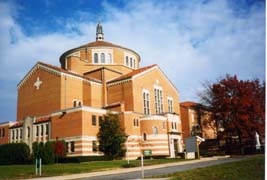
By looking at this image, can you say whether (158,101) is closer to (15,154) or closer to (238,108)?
(238,108)

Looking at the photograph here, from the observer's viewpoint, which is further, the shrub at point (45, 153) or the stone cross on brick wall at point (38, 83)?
the stone cross on brick wall at point (38, 83)

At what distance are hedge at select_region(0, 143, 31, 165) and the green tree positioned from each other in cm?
542

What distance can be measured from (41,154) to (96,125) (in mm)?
5718

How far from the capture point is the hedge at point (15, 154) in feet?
73.3

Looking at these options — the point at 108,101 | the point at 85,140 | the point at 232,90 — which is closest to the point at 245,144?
the point at 232,90

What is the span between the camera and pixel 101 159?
22281 millimetres

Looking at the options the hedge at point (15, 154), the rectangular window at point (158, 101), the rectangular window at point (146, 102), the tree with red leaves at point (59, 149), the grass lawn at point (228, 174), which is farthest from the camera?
the rectangular window at point (158, 101)

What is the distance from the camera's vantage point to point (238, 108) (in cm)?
2784

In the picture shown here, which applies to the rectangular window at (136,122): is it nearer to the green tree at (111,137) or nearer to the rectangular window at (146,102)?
the green tree at (111,137)

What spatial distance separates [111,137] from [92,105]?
534 cm

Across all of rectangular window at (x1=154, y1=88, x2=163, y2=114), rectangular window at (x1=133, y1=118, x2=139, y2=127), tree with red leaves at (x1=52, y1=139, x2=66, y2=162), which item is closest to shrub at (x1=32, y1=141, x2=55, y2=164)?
tree with red leaves at (x1=52, y1=139, x2=66, y2=162)

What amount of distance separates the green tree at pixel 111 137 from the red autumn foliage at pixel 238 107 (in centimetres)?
1009

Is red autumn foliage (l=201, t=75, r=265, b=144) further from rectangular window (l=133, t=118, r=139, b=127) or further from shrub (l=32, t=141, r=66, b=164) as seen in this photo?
shrub (l=32, t=141, r=66, b=164)

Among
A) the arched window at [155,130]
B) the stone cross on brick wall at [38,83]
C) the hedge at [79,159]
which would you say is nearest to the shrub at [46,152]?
the hedge at [79,159]
